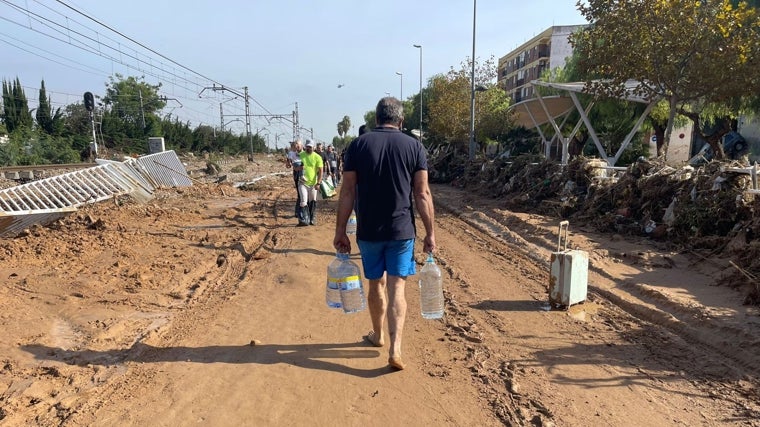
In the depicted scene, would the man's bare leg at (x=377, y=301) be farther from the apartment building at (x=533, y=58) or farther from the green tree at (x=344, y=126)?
the green tree at (x=344, y=126)

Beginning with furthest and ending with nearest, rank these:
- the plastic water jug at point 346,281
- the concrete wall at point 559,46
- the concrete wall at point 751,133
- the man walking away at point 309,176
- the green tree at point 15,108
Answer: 1. the concrete wall at point 559,46
2. the green tree at point 15,108
3. the concrete wall at point 751,133
4. the man walking away at point 309,176
5. the plastic water jug at point 346,281

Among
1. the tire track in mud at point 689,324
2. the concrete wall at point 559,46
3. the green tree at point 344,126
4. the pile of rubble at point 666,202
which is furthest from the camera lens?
the green tree at point 344,126

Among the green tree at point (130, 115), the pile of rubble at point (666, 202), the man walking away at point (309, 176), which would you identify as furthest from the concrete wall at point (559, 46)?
the man walking away at point (309, 176)

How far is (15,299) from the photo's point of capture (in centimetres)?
491

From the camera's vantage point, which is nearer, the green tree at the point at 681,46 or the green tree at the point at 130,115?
the green tree at the point at 681,46

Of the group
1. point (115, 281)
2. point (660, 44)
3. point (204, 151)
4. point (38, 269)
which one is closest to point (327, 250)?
point (115, 281)

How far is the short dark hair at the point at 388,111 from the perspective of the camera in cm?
356

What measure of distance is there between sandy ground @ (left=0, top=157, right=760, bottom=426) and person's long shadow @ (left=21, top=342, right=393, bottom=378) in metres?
0.02

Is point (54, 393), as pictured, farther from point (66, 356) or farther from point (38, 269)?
point (38, 269)

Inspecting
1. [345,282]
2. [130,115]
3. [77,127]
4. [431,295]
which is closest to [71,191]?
[345,282]

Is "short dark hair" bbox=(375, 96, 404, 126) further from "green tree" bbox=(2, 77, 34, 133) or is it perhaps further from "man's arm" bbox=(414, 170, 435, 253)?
"green tree" bbox=(2, 77, 34, 133)

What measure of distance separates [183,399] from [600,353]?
321 cm

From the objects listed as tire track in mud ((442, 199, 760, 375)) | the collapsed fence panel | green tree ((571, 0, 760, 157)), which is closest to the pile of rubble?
tire track in mud ((442, 199, 760, 375))

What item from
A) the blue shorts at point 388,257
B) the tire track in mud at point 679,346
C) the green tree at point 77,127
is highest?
the green tree at point 77,127
